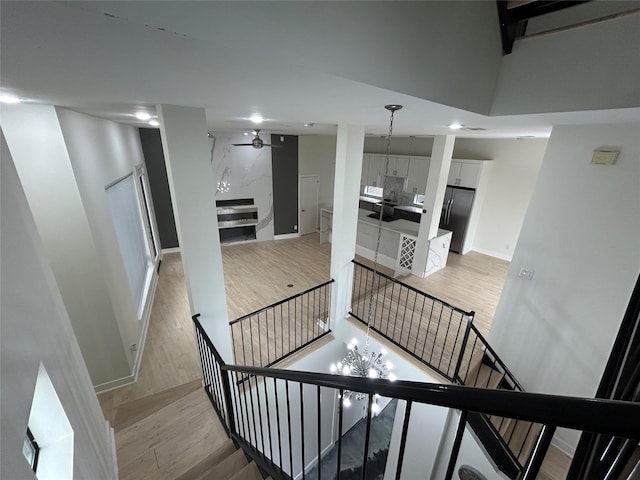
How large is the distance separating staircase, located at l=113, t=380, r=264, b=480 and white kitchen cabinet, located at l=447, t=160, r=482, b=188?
21.5 feet

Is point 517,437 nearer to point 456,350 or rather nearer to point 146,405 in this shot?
point 456,350

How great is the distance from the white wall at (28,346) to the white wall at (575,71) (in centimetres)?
307

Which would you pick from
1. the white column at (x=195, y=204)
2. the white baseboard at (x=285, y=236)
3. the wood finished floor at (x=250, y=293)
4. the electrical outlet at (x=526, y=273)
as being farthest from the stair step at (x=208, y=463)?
the white baseboard at (x=285, y=236)

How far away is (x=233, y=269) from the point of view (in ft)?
20.4

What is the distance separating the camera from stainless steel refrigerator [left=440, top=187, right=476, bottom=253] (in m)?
6.32

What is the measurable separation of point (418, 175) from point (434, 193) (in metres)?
1.85

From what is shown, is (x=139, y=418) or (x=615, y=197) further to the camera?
(x=139, y=418)

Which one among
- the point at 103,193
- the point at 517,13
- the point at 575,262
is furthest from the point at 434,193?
the point at 103,193

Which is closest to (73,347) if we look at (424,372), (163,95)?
(163,95)

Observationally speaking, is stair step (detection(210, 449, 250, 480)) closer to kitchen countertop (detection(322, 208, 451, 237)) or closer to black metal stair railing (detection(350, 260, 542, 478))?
black metal stair railing (detection(350, 260, 542, 478))

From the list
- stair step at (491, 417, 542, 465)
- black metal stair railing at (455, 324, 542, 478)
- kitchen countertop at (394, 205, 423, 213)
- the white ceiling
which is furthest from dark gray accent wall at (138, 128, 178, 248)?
stair step at (491, 417, 542, 465)

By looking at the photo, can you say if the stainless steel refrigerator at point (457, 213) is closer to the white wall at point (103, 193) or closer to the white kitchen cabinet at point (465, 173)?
the white kitchen cabinet at point (465, 173)

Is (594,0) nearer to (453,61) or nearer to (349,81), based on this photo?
(453,61)

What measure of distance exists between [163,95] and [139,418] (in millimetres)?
3014
